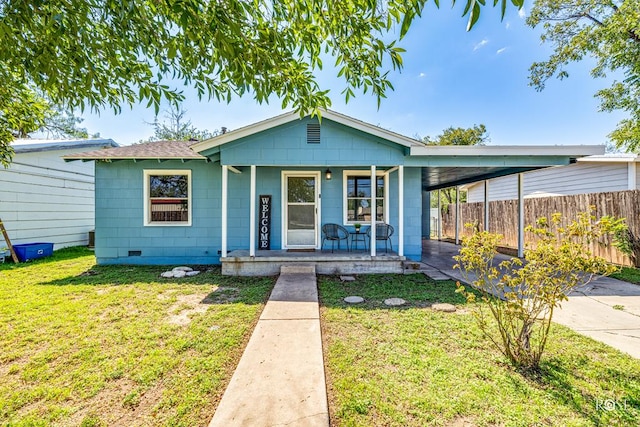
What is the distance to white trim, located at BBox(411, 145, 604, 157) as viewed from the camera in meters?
6.18

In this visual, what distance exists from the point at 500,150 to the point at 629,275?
12.9 feet

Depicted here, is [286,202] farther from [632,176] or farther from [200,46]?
[632,176]

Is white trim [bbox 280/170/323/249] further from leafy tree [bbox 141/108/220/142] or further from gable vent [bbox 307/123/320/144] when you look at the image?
leafy tree [bbox 141/108/220/142]

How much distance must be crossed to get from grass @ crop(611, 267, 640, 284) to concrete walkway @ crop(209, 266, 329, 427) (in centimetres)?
674

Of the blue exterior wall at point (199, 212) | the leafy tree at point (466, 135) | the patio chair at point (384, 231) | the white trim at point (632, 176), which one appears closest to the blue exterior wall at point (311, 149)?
the blue exterior wall at point (199, 212)

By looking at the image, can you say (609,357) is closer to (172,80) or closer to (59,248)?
(172,80)

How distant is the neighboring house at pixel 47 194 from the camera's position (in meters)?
8.72

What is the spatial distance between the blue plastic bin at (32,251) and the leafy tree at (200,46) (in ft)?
24.9

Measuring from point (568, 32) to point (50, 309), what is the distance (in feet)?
53.3

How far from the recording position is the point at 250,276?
6.25m

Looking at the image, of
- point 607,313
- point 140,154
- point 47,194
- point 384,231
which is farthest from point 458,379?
point 47,194

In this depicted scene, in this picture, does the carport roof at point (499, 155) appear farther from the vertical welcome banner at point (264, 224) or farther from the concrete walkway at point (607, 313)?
the vertical welcome banner at point (264, 224)

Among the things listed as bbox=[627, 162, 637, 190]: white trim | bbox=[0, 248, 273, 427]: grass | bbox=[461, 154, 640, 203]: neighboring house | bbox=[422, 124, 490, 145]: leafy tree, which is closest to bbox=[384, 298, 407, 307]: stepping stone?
bbox=[0, 248, 273, 427]: grass

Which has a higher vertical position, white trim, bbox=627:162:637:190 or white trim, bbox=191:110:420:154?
white trim, bbox=191:110:420:154
